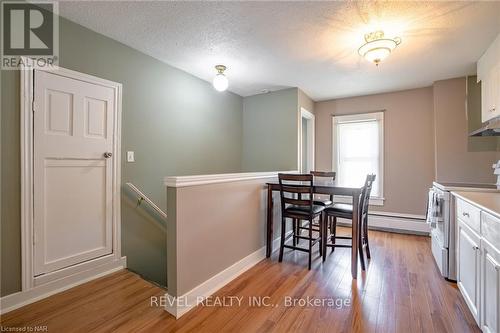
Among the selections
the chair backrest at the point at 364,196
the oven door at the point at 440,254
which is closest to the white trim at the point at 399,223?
the oven door at the point at 440,254

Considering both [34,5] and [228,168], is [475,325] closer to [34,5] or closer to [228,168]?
[228,168]

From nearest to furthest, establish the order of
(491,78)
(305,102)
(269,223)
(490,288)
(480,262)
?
(490,288)
(480,262)
(491,78)
(269,223)
(305,102)

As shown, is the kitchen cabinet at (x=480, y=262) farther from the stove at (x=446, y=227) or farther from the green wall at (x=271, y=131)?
the green wall at (x=271, y=131)

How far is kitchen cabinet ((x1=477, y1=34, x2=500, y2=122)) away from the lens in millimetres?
2326

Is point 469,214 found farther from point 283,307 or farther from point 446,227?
point 283,307

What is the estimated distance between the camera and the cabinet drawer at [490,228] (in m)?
1.33

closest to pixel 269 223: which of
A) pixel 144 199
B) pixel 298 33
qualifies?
pixel 144 199

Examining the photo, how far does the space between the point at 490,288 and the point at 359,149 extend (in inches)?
126

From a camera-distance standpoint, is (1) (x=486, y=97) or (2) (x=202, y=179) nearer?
(2) (x=202, y=179)

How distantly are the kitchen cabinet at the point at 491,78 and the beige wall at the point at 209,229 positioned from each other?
8.52ft

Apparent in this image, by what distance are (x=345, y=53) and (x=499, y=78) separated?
4.88 feet

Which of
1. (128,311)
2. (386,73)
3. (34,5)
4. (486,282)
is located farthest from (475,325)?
(34,5)

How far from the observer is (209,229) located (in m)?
2.10

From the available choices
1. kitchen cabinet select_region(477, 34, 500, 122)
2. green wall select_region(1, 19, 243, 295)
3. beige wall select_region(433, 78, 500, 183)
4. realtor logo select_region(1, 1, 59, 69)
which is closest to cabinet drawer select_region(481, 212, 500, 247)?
kitchen cabinet select_region(477, 34, 500, 122)
